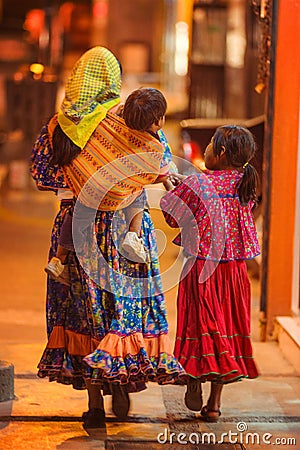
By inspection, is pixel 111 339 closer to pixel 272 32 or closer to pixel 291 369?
pixel 291 369

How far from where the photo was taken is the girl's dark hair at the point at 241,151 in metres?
4.88

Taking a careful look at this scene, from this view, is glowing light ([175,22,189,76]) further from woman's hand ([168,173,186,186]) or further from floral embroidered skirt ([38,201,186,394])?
floral embroidered skirt ([38,201,186,394])

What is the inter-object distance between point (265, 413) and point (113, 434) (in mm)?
905

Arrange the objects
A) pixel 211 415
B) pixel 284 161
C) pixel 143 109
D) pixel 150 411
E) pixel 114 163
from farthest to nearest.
Result: pixel 284 161, pixel 150 411, pixel 211 415, pixel 114 163, pixel 143 109

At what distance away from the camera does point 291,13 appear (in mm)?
6539

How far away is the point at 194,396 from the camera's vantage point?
16.3 ft

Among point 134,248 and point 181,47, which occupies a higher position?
point 181,47

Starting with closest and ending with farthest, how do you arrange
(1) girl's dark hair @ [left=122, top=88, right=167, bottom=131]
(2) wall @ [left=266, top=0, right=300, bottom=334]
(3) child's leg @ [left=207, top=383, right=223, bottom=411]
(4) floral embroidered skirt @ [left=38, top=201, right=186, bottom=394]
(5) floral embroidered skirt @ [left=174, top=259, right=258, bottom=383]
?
(1) girl's dark hair @ [left=122, top=88, right=167, bottom=131]
(4) floral embroidered skirt @ [left=38, top=201, right=186, bottom=394]
(5) floral embroidered skirt @ [left=174, top=259, right=258, bottom=383]
(3) child's leg @ [left=207, top=383, right=223, bottom=411]
(2) wall @ [left=266, top=0, right=300, bottom=334]

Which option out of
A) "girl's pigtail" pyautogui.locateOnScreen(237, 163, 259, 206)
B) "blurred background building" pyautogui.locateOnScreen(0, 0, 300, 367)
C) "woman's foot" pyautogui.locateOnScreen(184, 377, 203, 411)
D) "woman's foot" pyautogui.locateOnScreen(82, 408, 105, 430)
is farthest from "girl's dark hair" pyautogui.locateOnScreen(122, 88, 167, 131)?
"woman's foot" pyautogui.locateOnScreen(82, 408, 105, 430)

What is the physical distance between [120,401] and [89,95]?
1.57 metres

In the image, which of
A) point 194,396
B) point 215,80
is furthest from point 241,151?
point 215,80

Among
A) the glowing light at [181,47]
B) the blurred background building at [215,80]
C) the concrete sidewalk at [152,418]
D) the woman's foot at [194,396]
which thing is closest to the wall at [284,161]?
the blurred background building at [215,80]

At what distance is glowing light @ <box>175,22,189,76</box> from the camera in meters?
15.9

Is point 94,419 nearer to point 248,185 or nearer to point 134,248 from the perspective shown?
point 134,248
